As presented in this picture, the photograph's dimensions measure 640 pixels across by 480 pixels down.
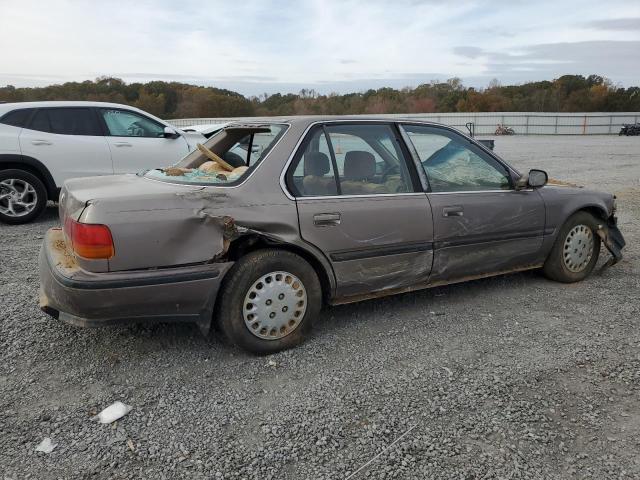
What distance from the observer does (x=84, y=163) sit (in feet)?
24.2

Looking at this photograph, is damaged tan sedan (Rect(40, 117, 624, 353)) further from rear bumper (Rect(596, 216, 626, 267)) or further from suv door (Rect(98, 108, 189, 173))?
suv door (Rect(98, 108, 189, 173))

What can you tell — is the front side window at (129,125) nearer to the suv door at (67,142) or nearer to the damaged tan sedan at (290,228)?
the suv door at (67,142)

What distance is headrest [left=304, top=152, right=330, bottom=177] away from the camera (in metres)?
3.47

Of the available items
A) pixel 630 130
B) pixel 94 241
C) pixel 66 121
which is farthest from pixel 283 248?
pixel 630 130

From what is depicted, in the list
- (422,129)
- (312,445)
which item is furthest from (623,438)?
(422,129)

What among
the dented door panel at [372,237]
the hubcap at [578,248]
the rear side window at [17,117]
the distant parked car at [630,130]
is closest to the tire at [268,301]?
the dented door panel at [372,237]

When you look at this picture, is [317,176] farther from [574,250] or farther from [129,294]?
[574,250]

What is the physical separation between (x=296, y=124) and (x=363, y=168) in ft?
1.88

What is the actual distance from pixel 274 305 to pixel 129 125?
18.9ft

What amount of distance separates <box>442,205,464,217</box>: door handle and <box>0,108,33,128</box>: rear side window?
6185mm

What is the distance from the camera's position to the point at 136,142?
7816 millimetres

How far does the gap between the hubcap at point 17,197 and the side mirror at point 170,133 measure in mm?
2087

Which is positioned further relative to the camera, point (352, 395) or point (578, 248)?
point (578, 248)

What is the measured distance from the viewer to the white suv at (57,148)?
23.0 feet
